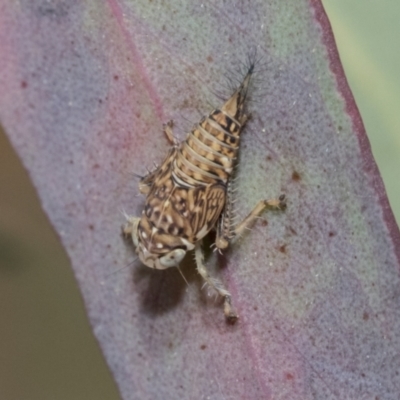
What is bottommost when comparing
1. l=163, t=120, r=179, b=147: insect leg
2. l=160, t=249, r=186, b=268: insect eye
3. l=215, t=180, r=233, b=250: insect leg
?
l=160, t=249, r=186, b=268: insect eye

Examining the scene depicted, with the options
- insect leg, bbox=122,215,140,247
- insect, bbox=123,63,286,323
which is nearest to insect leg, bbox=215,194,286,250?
insect, bbox=123,63,286,323

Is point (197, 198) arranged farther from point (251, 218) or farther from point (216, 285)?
point (216, 285)

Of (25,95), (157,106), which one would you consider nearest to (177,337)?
(157,106)

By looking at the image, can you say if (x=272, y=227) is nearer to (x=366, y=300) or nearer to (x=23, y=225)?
(x=366, y=300)

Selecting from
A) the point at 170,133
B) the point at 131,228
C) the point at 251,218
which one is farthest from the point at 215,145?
the point at 131,228

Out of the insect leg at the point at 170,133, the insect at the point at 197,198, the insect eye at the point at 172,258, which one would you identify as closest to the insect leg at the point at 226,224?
the insect at the point at 197,198

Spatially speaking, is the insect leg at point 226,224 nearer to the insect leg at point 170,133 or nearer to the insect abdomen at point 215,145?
the insect abdomen at point 215,145

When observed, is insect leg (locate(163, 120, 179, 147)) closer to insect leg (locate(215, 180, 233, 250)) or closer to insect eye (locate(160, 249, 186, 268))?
insect leg (locate(215, 180, 233, 250))
